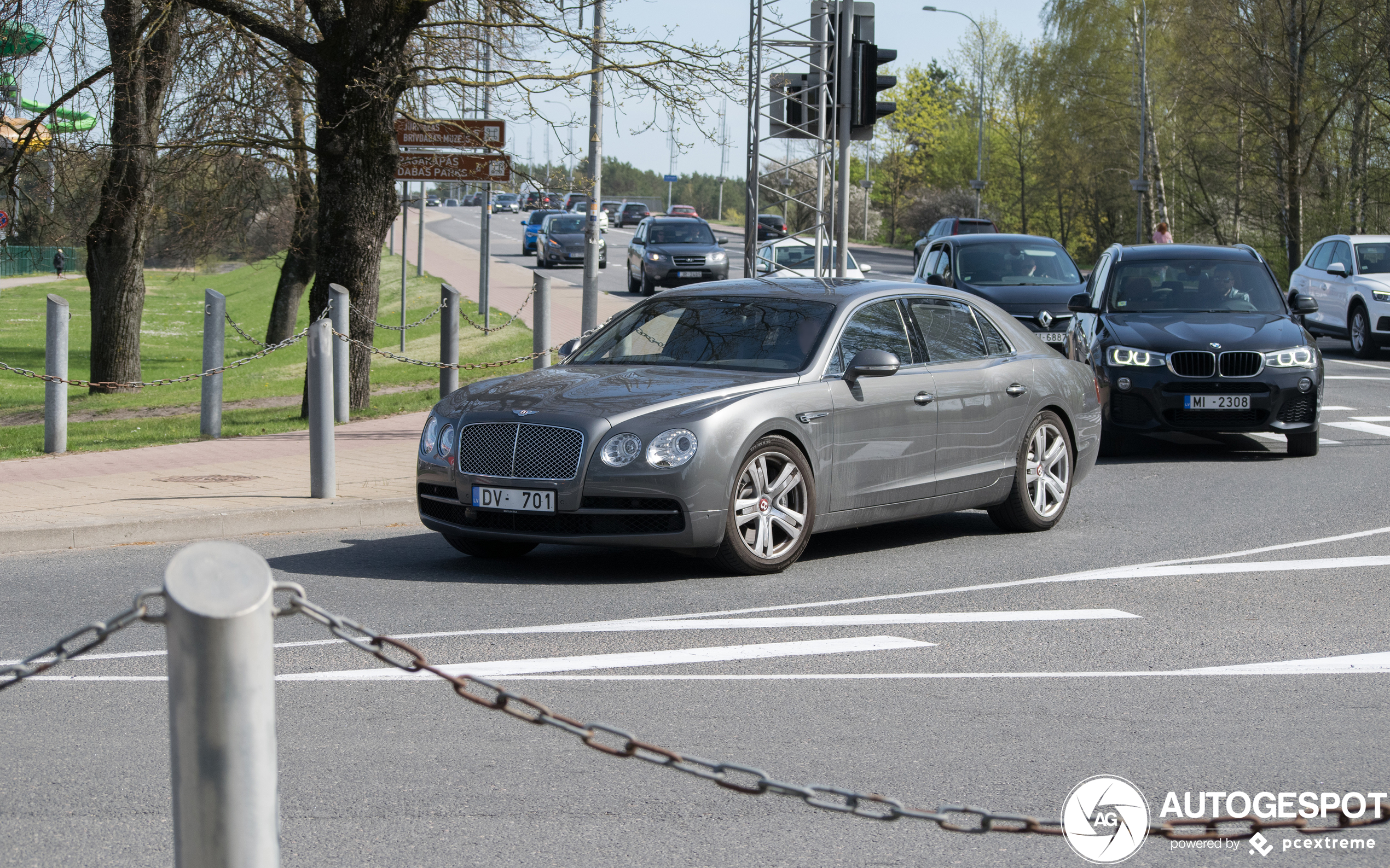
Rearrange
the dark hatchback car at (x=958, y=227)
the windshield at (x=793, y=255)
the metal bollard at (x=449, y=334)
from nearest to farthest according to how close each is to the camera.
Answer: the metal bollard at (x=449, y=334)
the windshield at (x=793, y=255)
the dark hatchback car at (x=958, y=227)

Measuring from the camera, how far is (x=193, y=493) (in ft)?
34.0

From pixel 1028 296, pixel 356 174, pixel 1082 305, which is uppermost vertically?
pixel 356 174

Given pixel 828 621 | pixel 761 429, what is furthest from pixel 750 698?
pixel 761 429

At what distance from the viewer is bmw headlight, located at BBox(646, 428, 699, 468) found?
24.8 feet

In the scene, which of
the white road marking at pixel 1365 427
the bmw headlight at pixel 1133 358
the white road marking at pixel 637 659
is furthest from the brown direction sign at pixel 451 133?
the white road marking at pixel 637 659

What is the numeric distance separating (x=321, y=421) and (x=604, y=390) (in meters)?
2.82

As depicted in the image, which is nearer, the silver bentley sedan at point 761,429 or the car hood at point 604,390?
the silver bentley sedan at point 761,429

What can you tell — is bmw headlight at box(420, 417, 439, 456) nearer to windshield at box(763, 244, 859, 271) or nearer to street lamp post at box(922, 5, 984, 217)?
windshield at box(763, 244, 859, 271)

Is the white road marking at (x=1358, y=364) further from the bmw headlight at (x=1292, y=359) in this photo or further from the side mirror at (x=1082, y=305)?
the bmw headlight at (x=1292, y=359)

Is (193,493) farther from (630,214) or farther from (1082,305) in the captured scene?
(630,214)

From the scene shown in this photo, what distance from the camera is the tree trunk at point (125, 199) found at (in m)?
19.0

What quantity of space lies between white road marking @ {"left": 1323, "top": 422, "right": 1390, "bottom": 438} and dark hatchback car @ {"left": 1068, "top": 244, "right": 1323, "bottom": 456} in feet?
6.90

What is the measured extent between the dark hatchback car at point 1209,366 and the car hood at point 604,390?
562 centimetres

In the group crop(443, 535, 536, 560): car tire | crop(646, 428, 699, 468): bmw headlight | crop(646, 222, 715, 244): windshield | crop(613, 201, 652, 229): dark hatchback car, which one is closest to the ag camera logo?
crop(646, 428, 699, 468): bmw headlight
